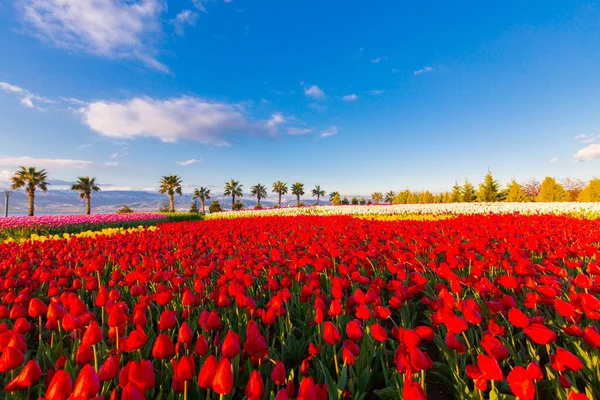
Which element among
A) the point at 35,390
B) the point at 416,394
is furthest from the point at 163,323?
the point at 416,394

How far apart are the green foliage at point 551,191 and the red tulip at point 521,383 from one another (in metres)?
42.0

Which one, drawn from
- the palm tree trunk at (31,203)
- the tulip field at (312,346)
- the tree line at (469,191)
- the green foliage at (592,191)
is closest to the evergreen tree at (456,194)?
the tree line at (469,191)

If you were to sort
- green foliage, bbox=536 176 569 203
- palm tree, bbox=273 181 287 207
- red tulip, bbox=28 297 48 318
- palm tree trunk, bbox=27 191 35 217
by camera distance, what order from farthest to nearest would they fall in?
palm tree, bbox=273 181 287 207 < palm tree trunk, bbox=27 191 35 217 < green foliage, bbox=536 176 569 203 < red tulip, bbox=28 297 48 318

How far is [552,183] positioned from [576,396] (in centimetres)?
4349

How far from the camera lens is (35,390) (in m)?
2.31

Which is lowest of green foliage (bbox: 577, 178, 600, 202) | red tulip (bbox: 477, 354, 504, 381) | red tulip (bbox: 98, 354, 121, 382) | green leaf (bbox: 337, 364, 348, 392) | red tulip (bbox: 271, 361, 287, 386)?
green leaf (bbox: 337, 364, 348, 392)

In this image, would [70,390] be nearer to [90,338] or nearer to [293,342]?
[90,338]

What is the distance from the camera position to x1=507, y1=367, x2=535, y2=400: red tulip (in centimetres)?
140

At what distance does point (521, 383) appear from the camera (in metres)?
1.43

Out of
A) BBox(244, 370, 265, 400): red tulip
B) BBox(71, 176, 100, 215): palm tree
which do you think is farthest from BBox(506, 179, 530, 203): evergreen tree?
BBox(71, 176, 100, 215): palm tree

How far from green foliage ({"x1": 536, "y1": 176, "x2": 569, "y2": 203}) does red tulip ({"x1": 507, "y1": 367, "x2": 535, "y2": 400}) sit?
41981mm

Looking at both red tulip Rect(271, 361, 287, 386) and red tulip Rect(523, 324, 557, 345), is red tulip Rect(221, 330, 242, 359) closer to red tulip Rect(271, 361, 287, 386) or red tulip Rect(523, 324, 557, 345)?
red tulip Rect(271, 361, 287, 386)

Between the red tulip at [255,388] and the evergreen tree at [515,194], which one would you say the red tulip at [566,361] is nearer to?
the red tulip at [255,388]

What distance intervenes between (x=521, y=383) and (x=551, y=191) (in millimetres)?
43156
